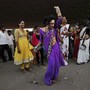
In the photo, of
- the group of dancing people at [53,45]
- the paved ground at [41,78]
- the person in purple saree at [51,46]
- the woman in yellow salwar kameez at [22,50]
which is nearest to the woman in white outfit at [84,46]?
the group of dancing people at [53,45]

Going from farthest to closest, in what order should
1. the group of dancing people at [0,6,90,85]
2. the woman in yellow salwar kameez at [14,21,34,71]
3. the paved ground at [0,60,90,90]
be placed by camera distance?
the woman in yellow salwar kameez at [14,21,34,71] < the group of dancing people at [0,6,90,85] < the paved ground at [0,60,90,90]

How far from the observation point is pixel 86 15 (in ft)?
55.1

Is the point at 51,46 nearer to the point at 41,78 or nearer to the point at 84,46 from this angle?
the point at 41,78

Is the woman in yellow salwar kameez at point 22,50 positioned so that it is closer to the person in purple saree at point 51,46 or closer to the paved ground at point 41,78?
the paved ground at point 41,78

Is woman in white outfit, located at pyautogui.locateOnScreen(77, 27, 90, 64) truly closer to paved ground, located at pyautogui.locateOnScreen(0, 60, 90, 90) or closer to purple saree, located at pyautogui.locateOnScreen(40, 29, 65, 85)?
paved ground, located at pyautogui.locateOnScreen(0, 60, 90, 90)

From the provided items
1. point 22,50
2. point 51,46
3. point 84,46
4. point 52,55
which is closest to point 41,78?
point 52,55

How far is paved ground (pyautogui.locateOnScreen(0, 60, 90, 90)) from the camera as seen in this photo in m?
8.62

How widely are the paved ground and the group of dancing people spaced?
1.03 feet

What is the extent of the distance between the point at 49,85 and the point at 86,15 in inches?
343

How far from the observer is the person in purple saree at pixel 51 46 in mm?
8711

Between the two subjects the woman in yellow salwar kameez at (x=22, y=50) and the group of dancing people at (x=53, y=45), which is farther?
the woman in yellow salwar kameez at (x=22, y=50)

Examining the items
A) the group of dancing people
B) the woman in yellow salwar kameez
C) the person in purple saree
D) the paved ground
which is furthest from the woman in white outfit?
the person in purple saree

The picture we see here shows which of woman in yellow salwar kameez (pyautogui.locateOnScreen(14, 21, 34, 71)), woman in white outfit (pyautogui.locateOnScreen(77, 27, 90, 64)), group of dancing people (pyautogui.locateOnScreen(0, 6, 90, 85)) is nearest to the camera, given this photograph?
group of dancing people (pyautogui.locateOnScreen(0, 6, 90, 85))

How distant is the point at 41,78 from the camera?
955 centimetres
